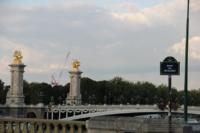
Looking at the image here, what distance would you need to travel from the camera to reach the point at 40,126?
3011 centimetres

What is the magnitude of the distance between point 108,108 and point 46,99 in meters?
63.3

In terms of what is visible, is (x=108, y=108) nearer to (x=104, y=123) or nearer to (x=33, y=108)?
(x=33, y=108)

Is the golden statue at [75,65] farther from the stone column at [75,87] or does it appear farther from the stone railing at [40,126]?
the stone railing at [40,126]

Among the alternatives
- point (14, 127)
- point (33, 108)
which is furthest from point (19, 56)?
point (14, 127)

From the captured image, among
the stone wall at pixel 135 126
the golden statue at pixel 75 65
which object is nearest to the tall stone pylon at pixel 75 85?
the golden statue at pixel 75 65

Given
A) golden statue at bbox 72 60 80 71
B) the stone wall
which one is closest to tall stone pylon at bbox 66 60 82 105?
golden statue at bbox 72 60 80 71

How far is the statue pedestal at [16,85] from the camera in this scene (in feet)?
490

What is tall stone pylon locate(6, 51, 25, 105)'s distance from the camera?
490ft

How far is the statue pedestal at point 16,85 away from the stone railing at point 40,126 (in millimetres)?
114967

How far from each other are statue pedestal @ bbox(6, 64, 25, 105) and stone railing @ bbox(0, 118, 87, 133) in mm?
114967

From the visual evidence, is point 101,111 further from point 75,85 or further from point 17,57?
point 75,85

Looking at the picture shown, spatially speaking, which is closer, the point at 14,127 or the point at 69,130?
the point at 69,130

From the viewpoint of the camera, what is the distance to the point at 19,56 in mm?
153875

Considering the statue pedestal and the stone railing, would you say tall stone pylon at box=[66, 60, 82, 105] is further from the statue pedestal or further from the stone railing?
the stone railing
